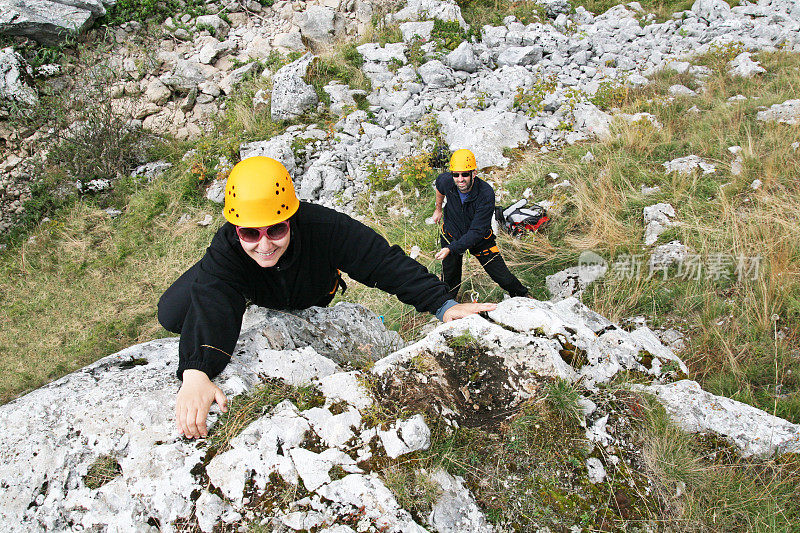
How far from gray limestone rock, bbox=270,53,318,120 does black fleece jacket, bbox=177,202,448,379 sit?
661cm

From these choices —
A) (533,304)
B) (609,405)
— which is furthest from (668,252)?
(609,405)

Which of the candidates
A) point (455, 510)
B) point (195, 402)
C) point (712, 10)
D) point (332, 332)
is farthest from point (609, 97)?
point (195, 402)

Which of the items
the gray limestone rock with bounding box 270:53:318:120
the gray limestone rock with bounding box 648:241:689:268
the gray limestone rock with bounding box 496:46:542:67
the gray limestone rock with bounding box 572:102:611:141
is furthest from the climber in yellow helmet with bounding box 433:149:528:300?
the gray limestone rock with bounding box 496:46:542:67

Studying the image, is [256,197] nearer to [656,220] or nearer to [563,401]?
[563,401]

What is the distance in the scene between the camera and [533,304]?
2.51m

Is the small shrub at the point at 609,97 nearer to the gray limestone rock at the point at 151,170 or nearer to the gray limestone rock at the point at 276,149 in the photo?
the gray limestone rock at the point at 276,149

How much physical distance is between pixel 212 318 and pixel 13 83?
9.82 metres

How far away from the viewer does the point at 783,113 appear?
601 cm

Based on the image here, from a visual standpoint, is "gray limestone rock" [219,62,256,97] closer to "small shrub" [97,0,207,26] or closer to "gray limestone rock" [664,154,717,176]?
"small shrub" [97,0,207,26]

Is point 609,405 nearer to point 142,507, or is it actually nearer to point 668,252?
point 142,507

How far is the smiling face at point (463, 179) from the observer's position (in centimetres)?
433

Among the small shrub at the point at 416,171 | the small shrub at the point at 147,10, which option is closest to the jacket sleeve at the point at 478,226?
the small shrub at the point at 416,171

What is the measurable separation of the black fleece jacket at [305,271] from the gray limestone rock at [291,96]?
6.61 metres

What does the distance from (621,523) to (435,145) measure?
6.53 meters
